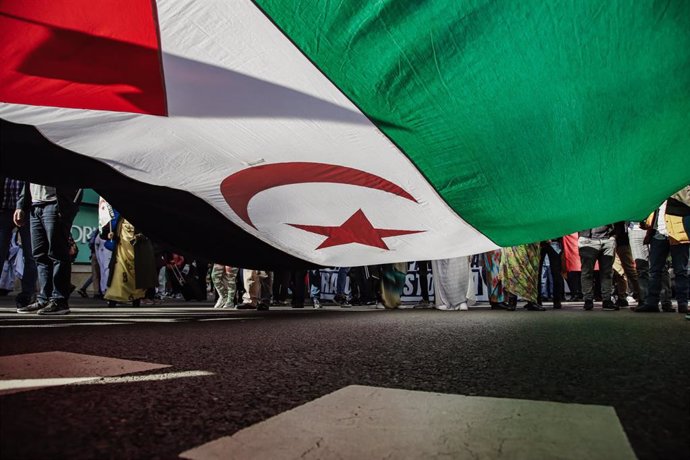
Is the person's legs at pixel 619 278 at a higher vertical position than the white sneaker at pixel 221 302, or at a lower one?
higher

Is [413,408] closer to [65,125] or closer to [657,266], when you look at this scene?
[65,125]

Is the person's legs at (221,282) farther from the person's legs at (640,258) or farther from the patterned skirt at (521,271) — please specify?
the person's legs at (640,258)

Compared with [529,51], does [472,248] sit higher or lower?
lower

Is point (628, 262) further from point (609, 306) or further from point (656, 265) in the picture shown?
point (656, 265)

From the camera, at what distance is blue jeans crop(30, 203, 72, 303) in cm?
384

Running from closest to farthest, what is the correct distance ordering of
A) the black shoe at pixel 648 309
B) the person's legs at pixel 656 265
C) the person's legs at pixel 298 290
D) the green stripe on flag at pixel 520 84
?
the green stripe on flag at pixel 520 84 < the person's legs at pixel 656 265 < the black shoe at pixel 648 309 < the person's legs at pixel 298 290

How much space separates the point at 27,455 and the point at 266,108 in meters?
1.84

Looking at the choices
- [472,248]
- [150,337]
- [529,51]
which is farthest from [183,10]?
[472,248]

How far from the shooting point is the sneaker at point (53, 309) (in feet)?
12.6

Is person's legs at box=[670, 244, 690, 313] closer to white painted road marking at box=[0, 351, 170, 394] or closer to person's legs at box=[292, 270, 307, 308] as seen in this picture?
person's legs at box=[292, 270, 307, 308]

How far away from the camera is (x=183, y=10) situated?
187cm

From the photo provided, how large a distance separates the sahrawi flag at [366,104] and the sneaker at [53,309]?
1434mm

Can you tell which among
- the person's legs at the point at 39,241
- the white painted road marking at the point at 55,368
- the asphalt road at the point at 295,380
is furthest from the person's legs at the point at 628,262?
the person's legs at the point at 39,241

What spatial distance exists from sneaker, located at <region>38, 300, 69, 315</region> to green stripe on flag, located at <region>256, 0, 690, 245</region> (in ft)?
11.1
